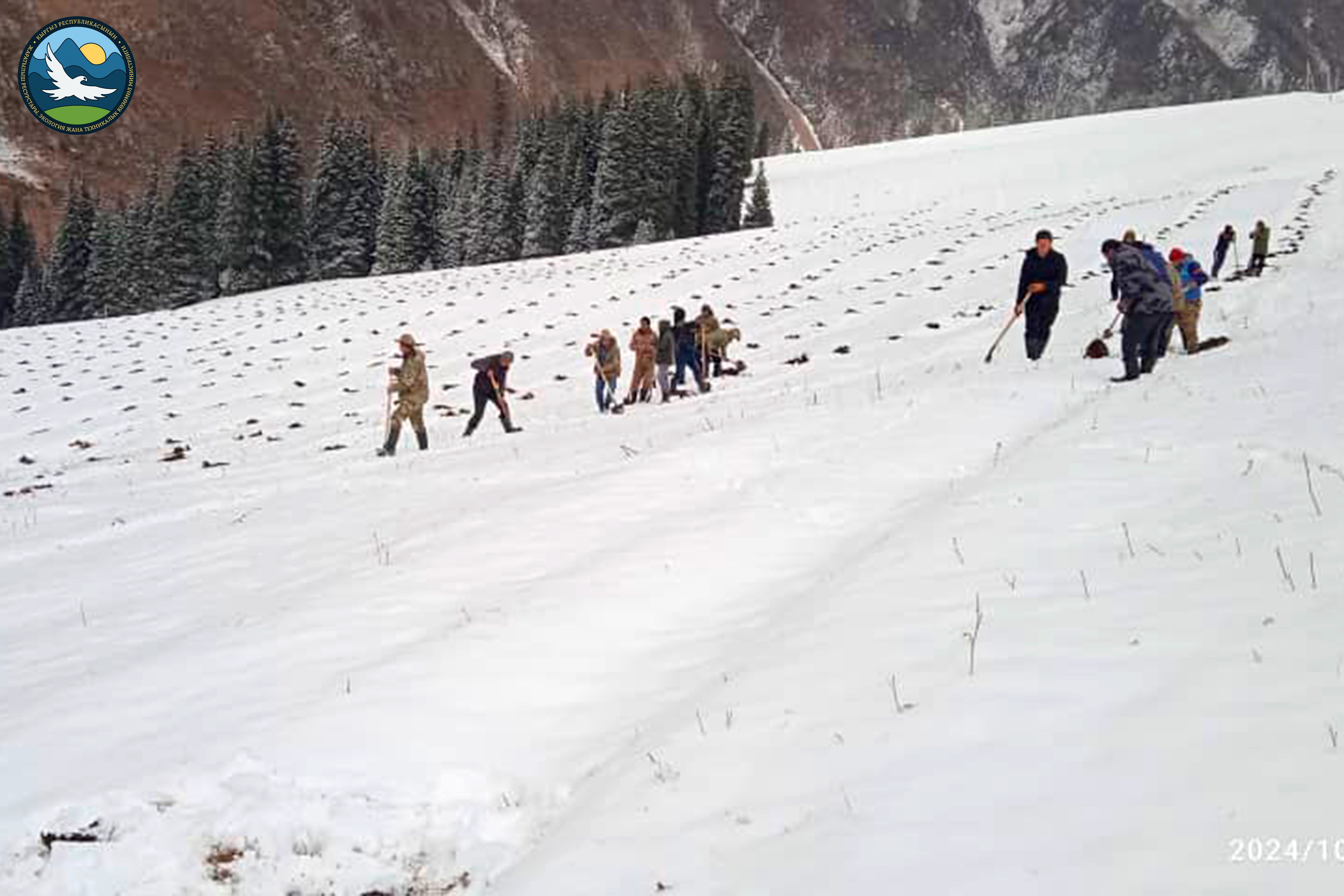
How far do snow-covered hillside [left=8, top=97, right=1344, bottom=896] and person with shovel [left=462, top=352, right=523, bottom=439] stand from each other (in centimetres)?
156

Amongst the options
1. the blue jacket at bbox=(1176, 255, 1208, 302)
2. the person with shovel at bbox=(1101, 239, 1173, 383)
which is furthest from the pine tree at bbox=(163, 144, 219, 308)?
the person with shovel at bbox=(1101, 239, 1173, 383)

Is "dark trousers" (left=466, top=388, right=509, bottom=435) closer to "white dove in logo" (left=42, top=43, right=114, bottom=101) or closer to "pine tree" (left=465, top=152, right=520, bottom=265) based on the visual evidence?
"pine tree" (left=465, top=152, right=520, bottom=265)

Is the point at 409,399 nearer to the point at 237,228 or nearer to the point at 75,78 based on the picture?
the point at 237,228

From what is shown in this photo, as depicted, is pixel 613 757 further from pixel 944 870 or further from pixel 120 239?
pixel 120 239

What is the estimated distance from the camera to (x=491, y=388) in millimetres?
17312

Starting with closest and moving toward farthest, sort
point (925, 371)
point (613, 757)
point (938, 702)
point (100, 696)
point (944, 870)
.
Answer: point (944, 870)
point (938, 702)
point (613, 757)
point (100, 696)
point (925, 371)

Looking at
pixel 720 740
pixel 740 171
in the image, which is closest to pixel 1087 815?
pixel 720 740

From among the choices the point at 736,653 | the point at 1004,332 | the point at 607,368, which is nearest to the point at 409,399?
the point at 607,368

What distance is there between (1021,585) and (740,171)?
65.4 m

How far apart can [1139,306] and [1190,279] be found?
3.39 m

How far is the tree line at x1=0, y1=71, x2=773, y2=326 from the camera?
62.9 meters

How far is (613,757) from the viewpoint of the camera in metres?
4.98

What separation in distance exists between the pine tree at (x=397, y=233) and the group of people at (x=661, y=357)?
47.3 metres

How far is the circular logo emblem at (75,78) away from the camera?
291 ft
